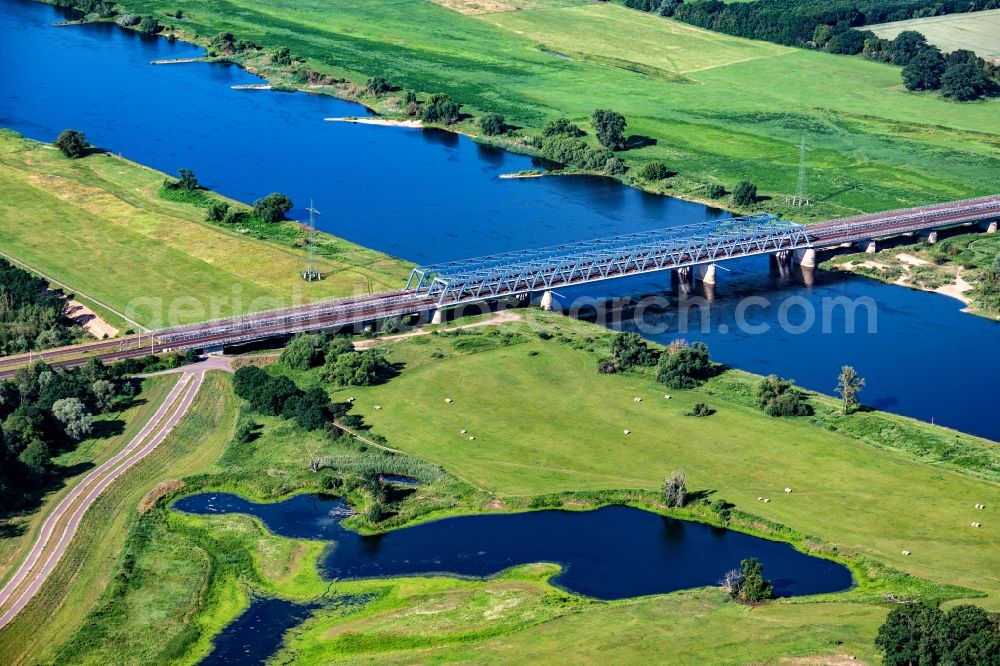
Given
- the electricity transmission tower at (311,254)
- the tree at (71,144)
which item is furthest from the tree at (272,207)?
the tree at (71,144)

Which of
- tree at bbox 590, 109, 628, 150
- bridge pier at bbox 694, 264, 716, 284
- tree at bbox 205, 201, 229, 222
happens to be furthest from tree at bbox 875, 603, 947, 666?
tree at bbox 590, 109, 628, 150

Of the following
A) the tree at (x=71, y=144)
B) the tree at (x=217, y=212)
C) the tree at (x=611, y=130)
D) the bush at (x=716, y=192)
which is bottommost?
the tree at (x=217, y=212)

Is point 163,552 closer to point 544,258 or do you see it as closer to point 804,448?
point 804,448

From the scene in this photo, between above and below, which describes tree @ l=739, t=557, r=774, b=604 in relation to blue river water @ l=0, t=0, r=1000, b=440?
below

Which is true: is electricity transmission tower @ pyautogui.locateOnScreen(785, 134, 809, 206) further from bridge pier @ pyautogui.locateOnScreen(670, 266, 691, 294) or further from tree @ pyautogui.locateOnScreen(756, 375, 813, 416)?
tree @ pyautogui.locateOnScreen(756, 375, 813, 416)

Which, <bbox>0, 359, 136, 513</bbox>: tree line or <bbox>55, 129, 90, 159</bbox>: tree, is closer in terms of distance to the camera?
<bbox>0, 359, 136, 513</bbox>: tree line

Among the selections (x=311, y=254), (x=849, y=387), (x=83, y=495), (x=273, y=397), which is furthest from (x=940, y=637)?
(x=311, y=254)

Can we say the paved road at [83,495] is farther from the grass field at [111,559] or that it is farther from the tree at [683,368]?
the tree at [683,368]

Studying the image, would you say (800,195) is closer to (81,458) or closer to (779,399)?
(779,399)
